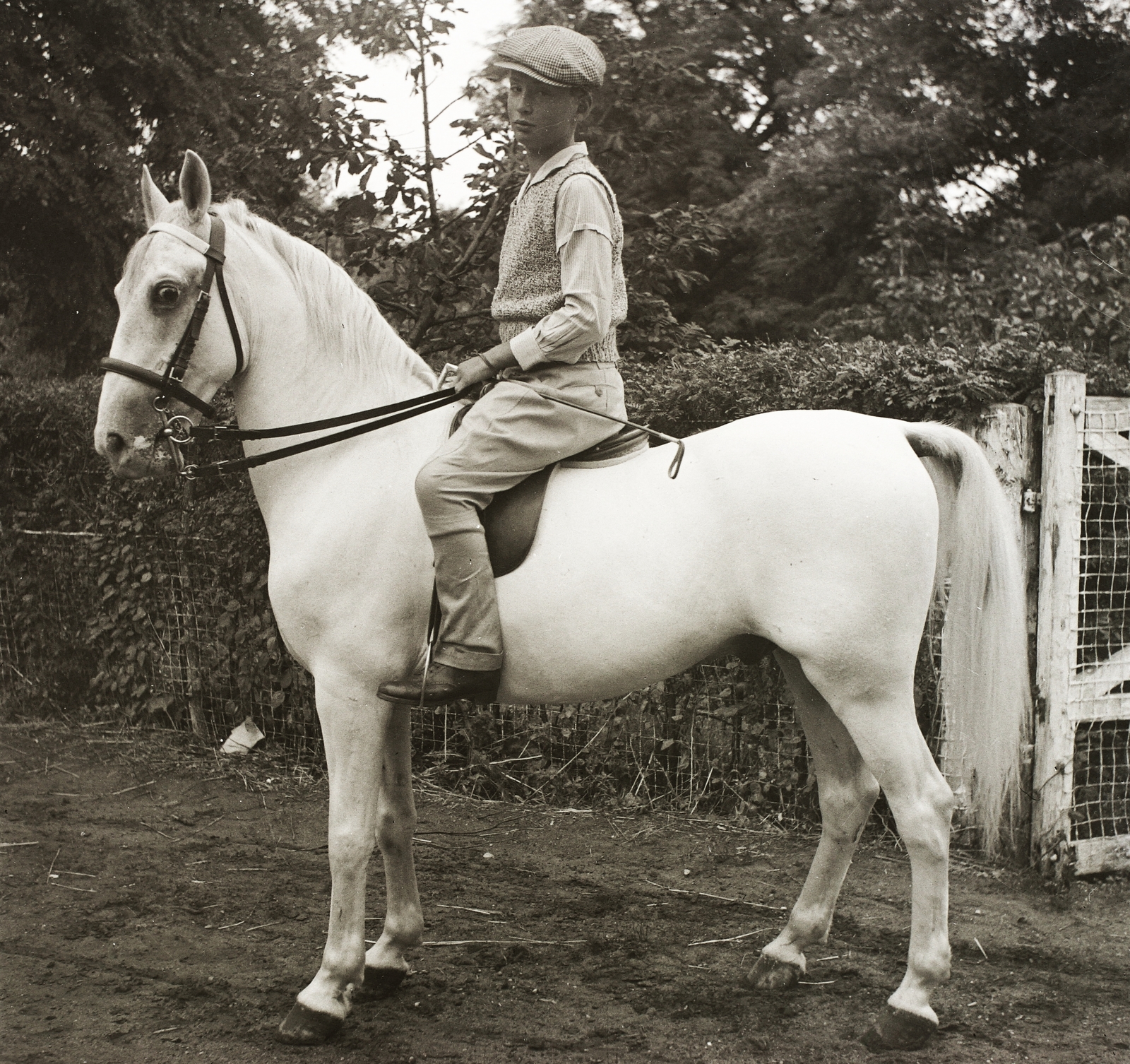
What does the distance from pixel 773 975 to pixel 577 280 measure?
244cm

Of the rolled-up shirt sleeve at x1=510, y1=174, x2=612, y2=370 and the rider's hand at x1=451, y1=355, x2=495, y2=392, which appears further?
the rider's hand at x1=451, y1=355, x2=495, y2=392

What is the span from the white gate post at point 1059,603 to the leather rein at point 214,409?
2179mm

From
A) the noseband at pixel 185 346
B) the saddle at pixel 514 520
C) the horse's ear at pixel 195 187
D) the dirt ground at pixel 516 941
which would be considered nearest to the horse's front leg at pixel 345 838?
the dirt ground at pixel 516 941

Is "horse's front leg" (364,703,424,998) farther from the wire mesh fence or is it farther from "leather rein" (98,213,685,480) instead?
the wire mesh fence

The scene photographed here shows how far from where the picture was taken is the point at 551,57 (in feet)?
10.0

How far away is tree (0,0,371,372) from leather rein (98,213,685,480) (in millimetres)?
4712

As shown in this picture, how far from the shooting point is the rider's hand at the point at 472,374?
10.4ft

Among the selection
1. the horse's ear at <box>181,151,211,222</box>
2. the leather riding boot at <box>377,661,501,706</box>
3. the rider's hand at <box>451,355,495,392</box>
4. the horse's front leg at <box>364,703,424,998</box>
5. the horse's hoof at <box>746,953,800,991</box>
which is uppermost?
the horse's ear at <box>181,151,211,222</box>

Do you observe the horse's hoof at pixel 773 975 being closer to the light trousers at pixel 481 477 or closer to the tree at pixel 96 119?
the light trousers at pixel 481 477

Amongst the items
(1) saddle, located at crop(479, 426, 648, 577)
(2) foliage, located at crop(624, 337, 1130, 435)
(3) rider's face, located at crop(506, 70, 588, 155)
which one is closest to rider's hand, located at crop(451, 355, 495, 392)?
(1) saddle, located at crop(479, 426, 648, 577)

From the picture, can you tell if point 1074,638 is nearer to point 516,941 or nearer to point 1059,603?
point 1059,603

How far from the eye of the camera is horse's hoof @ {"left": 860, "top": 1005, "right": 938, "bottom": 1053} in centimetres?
311

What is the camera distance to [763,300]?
677 inches

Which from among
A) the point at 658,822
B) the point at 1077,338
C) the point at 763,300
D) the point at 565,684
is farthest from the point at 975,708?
the point at 763,300
